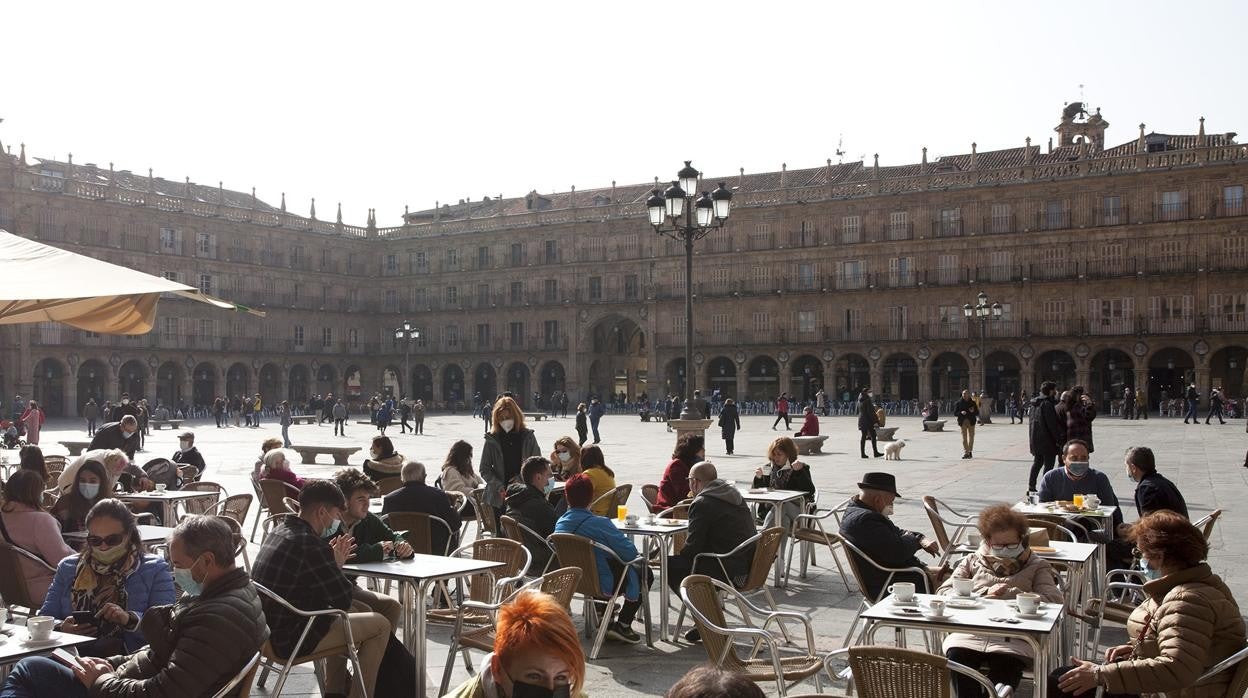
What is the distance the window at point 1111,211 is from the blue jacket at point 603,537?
144ft

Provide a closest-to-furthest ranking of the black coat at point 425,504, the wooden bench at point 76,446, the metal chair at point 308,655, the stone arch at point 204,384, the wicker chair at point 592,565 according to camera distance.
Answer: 1. the metal chair at point 308,655
2. the wicker chair at point 592,565
3. the black coat at point 425,504
4. the wooden bench at point 76,446
5. the stone arch at point 204,384

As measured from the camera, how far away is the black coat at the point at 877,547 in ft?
20.6

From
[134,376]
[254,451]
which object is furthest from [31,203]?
[254,451]

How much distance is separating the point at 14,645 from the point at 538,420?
133 feet

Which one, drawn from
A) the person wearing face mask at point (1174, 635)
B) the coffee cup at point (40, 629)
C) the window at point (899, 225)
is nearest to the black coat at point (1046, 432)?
the person wearing face mask at point (1174, 635)

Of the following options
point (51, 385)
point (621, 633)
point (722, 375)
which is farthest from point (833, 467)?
point (51, 385)

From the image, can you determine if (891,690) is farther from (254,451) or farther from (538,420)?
(538,420)

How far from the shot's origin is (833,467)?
20266 mm

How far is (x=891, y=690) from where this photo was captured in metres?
3.63

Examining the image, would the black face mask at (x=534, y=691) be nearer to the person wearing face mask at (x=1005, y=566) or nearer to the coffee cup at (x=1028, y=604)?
the coffee cup at (x=1028, y=604)

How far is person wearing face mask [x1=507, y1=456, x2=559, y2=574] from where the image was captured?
23.9ft

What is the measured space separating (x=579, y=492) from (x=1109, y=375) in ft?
148

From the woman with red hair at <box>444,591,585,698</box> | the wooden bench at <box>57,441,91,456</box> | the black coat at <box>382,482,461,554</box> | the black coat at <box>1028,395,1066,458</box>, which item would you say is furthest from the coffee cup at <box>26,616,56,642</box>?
the wooden bench at <box>57,441,91,456</box>

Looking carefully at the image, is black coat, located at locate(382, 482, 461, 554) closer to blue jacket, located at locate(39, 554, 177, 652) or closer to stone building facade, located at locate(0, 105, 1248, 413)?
blue jacket, located at locate(39, 554, 177, 652)
